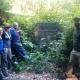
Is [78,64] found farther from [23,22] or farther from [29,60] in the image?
[23,22]

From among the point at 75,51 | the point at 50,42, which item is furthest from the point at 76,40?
the point at 50,42

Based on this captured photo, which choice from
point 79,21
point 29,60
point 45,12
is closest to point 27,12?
point 45,12

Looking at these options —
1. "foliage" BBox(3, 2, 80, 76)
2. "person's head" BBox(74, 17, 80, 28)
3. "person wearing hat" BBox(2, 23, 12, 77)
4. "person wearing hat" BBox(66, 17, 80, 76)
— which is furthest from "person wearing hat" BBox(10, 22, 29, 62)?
"person's head" BBox(74, 17, 80, 28)

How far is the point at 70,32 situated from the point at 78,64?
4.70ft

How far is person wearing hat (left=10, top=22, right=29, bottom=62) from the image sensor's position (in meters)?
14.1

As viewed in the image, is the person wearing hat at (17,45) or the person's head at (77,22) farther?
the person wearing hat at (17,45)

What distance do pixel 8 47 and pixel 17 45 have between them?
107 cm

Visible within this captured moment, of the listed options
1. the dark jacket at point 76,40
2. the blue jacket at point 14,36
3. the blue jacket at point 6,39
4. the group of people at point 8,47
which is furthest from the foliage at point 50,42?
the blue jacket at point 6,39

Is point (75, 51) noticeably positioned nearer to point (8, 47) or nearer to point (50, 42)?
point (8, 47)

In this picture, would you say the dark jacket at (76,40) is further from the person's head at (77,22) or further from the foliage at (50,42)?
the foliage at (50,42)

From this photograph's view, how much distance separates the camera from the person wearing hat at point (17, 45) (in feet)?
46.3

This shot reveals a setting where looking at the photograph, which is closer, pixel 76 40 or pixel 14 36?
pixel 76 40

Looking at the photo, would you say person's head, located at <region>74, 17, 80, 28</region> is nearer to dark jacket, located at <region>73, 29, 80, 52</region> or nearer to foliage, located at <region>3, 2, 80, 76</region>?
dark jacket, located at <region>73, 29, 80, 52</region>

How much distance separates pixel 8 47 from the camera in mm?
13359
